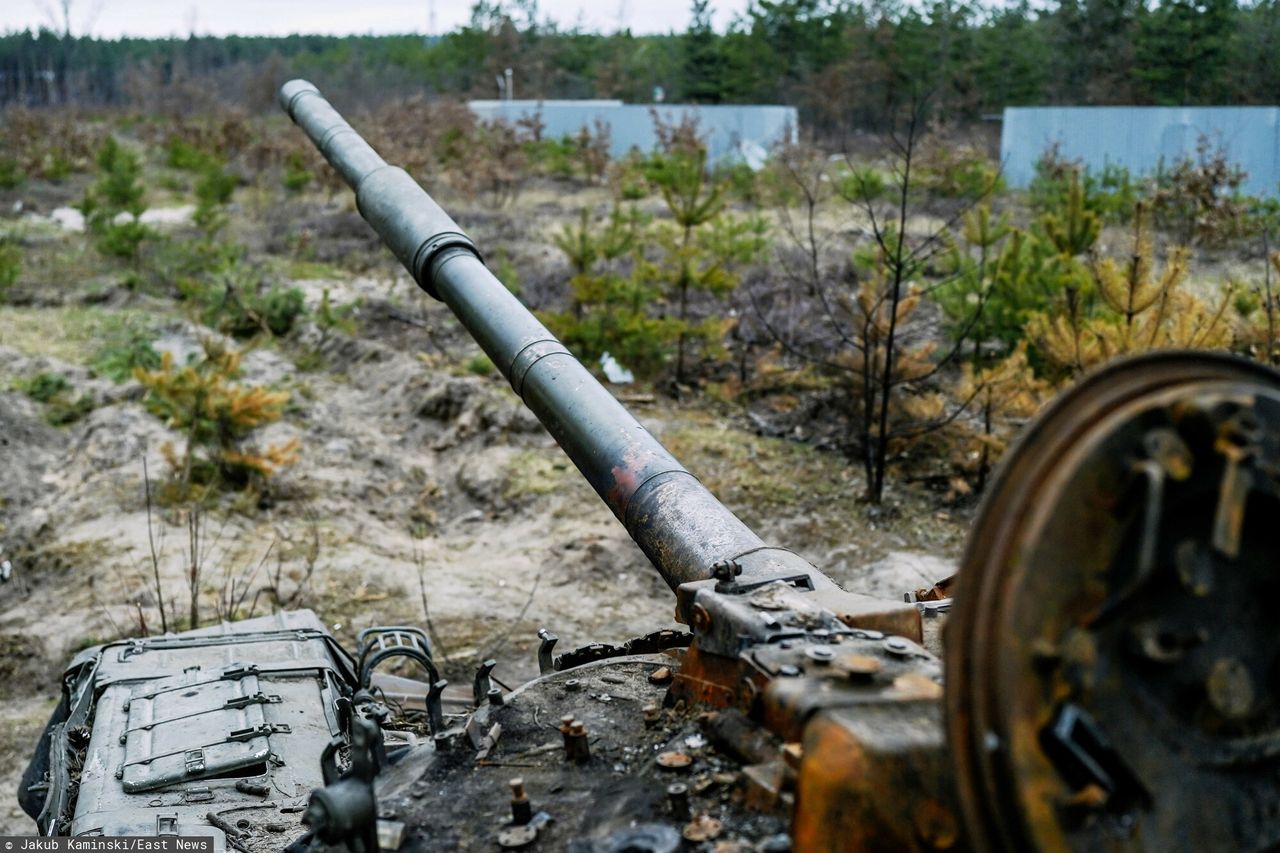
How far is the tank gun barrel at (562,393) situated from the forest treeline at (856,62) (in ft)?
73.9

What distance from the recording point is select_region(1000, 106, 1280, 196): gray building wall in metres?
20.4

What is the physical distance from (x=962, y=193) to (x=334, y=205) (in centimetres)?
1071

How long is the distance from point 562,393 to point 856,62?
30040mm

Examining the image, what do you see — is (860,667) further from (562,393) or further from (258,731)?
(258,731)

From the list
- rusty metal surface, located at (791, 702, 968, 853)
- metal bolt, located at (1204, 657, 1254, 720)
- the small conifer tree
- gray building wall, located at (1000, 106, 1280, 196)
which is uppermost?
gray building wall, located at (1000, 106, 1280, 196)

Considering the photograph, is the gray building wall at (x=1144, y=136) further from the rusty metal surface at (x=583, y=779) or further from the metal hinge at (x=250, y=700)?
the rusty metal surface at (x=583, y=779)

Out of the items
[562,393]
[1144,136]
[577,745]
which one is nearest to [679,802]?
[577,745]

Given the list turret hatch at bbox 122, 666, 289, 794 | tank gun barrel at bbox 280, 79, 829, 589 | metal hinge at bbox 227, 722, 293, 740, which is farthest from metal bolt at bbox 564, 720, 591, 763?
metal hinge at bbox 227, 722, 293, 740

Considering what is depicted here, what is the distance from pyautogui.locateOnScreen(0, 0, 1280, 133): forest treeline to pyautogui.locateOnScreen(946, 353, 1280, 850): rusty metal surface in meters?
25.5

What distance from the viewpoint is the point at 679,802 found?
2.48m

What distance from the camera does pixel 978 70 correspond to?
32.8m

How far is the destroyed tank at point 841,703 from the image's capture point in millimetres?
1763

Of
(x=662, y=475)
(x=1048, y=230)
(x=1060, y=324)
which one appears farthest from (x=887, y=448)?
(x=662, y=475)

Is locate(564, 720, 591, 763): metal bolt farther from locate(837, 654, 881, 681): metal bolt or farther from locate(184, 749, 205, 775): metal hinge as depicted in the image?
locate(184, 749, 205, 775): metal hinge
